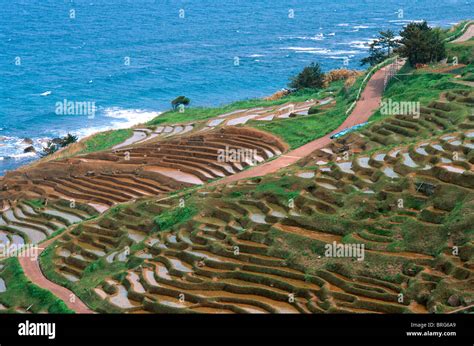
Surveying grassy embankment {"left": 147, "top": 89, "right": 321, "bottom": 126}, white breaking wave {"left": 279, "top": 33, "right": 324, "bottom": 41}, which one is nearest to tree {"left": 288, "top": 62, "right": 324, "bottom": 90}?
grassy embankment {"left": 147, "top": 89, "right": 321, "bottom": 126}

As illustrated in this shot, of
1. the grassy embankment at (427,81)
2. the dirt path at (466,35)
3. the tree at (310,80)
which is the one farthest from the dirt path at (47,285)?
the tree at (310,80)

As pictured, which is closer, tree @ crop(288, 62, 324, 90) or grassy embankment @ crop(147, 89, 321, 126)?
grassy embankment @ crop(147, 89, 321, 126)

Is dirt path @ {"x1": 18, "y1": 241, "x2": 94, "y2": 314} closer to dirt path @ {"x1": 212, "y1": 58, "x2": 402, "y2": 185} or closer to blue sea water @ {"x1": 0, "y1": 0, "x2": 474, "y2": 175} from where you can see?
dirt path @ {"x1": 212, "y1": 58, "x2": 402, "y2": 185}

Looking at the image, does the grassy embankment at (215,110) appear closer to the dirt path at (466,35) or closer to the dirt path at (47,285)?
the dirt path at (466,35)

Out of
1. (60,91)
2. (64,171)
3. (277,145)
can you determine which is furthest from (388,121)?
(60,91)

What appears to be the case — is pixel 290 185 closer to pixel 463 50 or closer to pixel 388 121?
pixel 388 121

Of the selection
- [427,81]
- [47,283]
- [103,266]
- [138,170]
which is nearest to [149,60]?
[427,81]

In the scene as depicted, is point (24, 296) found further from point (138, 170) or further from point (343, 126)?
point (343, 126)
